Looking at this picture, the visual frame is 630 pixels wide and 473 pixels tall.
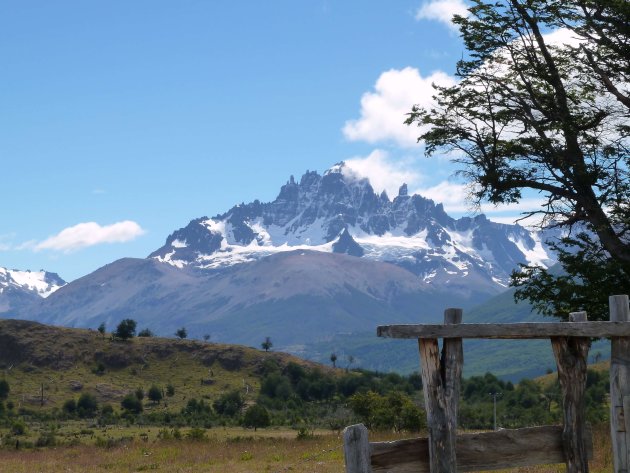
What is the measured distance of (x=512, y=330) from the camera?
13.5 m

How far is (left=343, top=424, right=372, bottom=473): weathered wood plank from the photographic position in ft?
42.2

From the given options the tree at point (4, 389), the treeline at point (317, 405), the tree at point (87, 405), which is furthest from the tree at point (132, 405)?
the tree at point (4, 389)

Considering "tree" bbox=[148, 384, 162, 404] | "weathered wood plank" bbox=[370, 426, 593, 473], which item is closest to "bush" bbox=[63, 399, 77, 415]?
"tree" bbox=[148, 384, 162, 404]

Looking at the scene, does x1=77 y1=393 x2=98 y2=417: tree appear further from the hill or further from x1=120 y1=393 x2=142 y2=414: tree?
the hill

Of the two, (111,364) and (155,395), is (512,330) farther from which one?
(111,364)

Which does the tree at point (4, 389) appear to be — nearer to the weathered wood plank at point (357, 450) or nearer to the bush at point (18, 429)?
the bush at point (18, 429)

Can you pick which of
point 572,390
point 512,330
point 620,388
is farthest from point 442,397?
point 620,388

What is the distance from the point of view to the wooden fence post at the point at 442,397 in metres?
13.5

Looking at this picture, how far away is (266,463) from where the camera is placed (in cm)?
3400

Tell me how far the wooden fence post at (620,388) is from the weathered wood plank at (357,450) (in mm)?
4454

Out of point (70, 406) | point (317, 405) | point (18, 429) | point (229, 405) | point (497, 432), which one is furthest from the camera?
point (70, 406)

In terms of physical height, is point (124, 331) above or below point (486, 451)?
above

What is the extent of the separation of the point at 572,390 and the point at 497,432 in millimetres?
1490

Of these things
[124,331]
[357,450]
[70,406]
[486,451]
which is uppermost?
[124,331]
